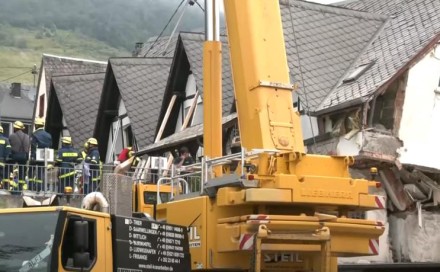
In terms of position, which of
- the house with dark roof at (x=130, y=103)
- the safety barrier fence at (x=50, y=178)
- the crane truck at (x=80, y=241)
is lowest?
the crane truck at (x=80, y=241)

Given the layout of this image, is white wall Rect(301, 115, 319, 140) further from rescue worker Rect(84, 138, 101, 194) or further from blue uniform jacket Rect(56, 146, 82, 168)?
blue uniform jacket Rect(56, 146, 82, 168)

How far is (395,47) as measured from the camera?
24.8 m

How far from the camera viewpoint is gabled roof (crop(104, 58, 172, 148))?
1273 inches

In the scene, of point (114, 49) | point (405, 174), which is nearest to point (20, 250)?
point (405, 174)

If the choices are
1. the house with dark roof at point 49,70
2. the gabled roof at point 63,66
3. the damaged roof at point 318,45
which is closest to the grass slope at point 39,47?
the gabled roof at point 63,66

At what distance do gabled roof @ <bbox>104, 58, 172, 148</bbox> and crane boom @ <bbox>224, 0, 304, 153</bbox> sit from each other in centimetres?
1777

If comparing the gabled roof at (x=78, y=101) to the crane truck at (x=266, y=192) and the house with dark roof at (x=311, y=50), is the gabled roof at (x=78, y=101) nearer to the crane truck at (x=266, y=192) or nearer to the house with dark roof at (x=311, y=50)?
the house with dark roof at (x=311, y=50)

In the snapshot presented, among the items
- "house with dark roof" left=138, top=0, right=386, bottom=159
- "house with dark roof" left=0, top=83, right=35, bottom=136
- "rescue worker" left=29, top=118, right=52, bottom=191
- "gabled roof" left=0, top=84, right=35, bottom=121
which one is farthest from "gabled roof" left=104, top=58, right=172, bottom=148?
"gabled roof" left=0, top=84, right=35, bottom=121

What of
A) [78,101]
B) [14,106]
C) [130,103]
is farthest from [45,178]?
[14,106]

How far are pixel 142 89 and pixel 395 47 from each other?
11.4m

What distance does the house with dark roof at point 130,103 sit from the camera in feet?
107

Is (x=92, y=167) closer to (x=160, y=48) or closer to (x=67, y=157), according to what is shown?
(x=67, y=157)

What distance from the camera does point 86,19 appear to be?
157m

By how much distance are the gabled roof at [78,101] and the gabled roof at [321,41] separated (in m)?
12.2
